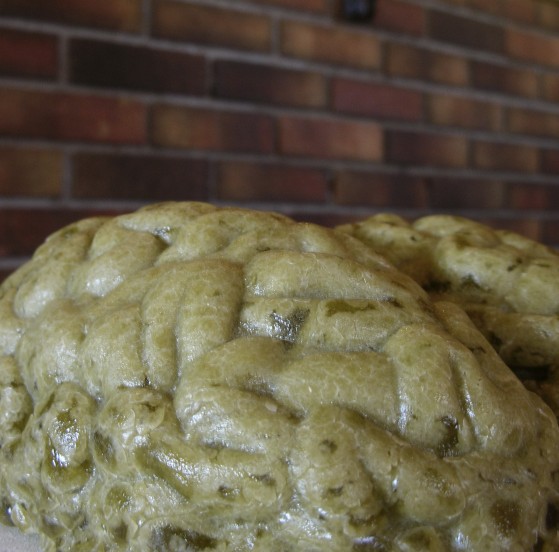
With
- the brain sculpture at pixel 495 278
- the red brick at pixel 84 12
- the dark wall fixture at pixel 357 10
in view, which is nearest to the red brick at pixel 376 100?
the dark wall fixture at pixel 357 10

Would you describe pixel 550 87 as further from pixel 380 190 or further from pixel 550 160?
pixel 380 190

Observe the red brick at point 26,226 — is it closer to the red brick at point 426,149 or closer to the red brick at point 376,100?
the red brick at point 376,100

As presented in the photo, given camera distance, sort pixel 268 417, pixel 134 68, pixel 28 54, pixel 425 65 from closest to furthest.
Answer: pixel 268 417 < pixel 28 54 < pixel 134 68 < pixel 425 65

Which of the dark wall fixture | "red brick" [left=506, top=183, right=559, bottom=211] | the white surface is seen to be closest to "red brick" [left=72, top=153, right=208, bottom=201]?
the dark wall fixture

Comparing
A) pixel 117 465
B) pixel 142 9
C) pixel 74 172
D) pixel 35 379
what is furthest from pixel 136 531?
pixel 142 9

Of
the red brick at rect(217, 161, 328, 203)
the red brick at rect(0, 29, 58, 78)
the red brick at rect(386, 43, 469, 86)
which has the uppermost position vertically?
the red brick at rect(386, 43, 469, 86)

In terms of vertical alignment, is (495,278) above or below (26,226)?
above

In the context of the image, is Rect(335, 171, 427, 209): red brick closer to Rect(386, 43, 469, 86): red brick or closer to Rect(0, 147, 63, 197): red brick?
Rect(386, 43, 469, 86): red brick

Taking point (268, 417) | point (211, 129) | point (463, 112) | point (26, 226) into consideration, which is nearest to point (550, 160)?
point (463, 112)
